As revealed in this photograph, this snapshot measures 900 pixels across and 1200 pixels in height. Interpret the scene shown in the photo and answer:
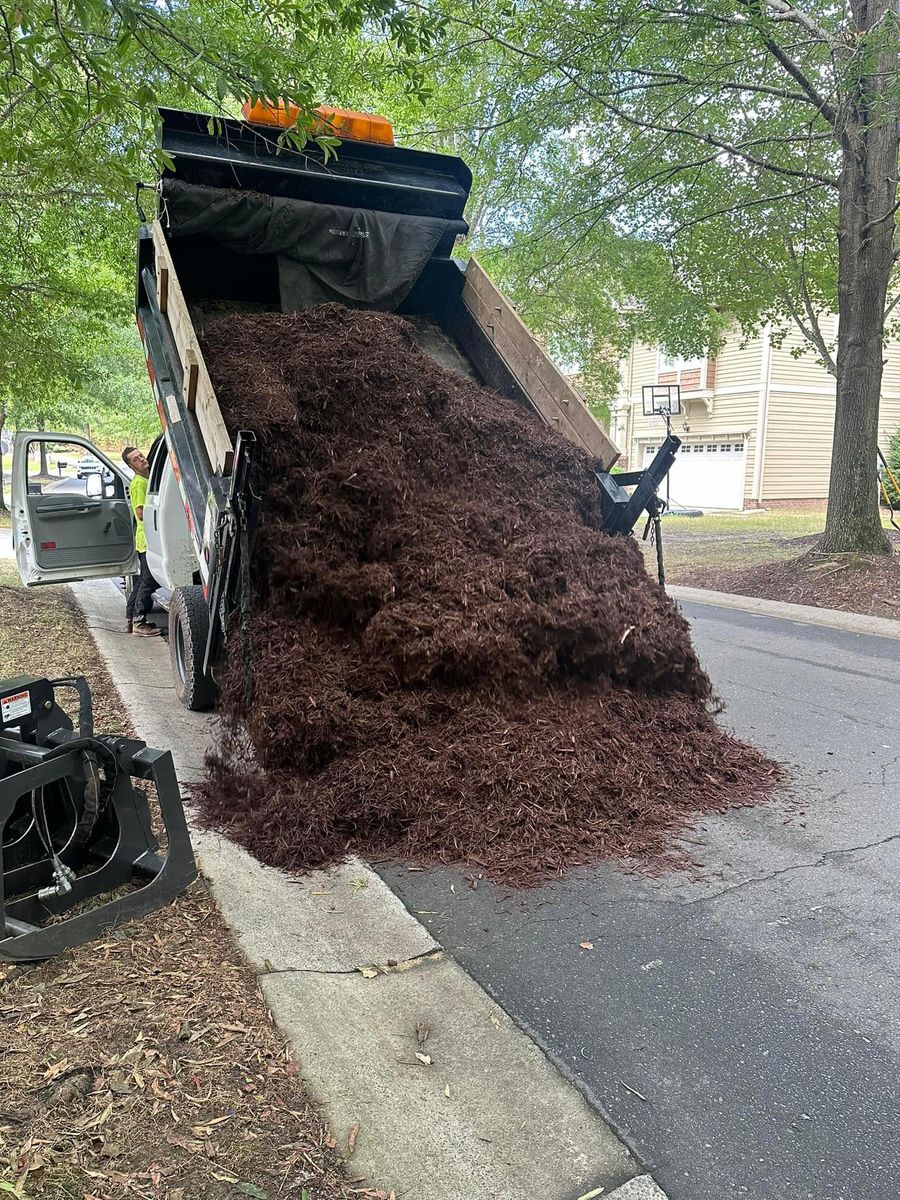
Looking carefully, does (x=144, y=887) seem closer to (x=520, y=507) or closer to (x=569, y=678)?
(x=569, y=678)

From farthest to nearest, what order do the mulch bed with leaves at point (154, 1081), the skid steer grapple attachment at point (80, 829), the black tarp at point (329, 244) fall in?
the black tarp at point (329, 244), the skid steer grapple attachment at point (80, 829), the mulch bed with leaves at point (154, 1081)

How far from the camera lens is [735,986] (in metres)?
2.82

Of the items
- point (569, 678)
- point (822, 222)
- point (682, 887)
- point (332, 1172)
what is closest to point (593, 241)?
point (822, 222)

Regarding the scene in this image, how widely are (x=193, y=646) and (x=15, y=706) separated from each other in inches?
86.8

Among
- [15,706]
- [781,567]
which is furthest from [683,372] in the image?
[15,706]

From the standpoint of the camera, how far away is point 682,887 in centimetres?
346

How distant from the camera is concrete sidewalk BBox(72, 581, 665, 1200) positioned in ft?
6.75

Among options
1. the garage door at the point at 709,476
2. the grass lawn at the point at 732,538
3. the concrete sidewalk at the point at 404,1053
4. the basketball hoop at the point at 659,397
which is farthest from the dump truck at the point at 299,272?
the basketball hoop at the point at 659,397

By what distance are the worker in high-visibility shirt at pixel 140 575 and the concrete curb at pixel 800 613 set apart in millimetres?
5519

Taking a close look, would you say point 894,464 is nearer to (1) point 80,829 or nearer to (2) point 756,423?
(2) point 756,423

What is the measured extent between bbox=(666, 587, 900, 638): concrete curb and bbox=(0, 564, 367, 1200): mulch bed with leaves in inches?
299

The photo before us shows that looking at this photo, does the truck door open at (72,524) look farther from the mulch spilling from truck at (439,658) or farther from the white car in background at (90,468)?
→ the mulch spilling from truck at (439,658)

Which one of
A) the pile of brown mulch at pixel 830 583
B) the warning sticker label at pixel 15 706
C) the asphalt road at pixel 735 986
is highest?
the warning sticker label at pixel 15 706

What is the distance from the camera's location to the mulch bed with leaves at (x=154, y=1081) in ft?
6.39
